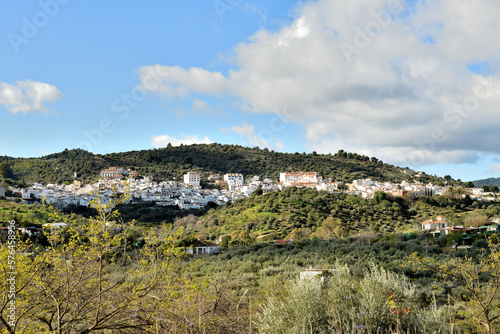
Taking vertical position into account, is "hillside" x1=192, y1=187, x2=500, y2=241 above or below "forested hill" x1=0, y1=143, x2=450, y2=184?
below

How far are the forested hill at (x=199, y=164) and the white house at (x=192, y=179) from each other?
6.26 m

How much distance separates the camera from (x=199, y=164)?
12362 cm

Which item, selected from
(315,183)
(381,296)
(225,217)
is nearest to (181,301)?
(381,296)

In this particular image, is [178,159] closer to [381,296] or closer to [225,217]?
[225,217]

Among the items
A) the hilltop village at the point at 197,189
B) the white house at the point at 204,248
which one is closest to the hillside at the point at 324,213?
the white house at the point at 204,248

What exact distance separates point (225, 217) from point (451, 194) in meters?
43.1

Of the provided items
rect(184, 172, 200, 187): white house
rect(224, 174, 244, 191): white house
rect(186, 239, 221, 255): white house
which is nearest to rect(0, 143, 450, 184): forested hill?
rect(184, 172, 200, 187): white house

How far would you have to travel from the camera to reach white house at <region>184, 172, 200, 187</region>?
342ft

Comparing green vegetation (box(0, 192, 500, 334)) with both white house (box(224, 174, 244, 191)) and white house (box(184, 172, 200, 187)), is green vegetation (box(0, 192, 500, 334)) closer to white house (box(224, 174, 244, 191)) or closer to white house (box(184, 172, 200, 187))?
white house (box(224, 174, 244, 191))

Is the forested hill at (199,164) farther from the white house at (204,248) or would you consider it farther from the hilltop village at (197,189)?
the white house at (204,248)

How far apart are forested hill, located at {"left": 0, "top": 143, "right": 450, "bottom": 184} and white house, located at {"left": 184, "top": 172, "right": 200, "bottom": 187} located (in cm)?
626

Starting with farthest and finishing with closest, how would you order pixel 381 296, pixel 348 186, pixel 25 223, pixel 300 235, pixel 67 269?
1. pixel 348 186
2. pixel 300 235
3. pixel 25 223
4. pixel 381 296
5. pixel 67 269

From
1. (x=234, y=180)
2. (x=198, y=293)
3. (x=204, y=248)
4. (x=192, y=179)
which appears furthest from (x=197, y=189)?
(x=198, y=293)

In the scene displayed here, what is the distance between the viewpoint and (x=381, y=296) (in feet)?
25.4
